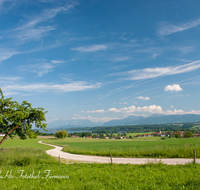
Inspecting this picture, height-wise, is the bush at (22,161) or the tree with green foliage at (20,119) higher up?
the tree with green foliage at (20,119)

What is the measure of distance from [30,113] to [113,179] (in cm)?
1123

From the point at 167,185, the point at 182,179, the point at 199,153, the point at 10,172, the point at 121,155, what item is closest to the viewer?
the point at 167,185

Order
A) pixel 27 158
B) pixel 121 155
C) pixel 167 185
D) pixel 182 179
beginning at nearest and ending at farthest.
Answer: pixel 167 185 < pixel 182 179 < pixel 27 158 < pixel 121 155

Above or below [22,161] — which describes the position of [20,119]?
above

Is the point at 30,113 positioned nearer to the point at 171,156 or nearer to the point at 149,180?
the point at 149,180

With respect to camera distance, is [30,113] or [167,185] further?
[30,113]

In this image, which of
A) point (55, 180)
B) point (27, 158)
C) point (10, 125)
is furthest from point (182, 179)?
point (27, 158)

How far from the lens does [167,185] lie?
975 cm

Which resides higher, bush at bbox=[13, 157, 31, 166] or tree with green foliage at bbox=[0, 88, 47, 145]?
tree with green foliage at bbox=[0, 88, 47, 145]

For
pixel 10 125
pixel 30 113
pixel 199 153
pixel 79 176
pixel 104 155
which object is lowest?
pixel 104 155

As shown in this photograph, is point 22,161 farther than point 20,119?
Yes

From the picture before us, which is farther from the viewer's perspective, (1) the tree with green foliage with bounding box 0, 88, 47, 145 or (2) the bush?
(2) the bush

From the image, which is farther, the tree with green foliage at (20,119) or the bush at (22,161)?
the bush at (22,161)

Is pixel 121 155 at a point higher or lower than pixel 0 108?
lower
